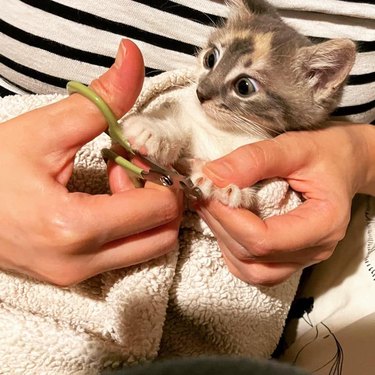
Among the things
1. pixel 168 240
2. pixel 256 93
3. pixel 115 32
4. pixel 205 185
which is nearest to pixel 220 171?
pixel 205 185

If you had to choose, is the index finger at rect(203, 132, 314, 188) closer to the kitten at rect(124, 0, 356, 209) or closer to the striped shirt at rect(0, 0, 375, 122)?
the kitten at rect(124, 0, 356, 209)

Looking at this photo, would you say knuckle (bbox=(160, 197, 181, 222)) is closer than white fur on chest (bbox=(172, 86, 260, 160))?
Yes

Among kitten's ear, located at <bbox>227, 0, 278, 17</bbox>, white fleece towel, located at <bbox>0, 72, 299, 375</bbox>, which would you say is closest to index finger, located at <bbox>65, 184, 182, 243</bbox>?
white fleece towel, located at <bbox>0, 72, 299, 375</bbox>

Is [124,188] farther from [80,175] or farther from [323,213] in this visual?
[323,213]

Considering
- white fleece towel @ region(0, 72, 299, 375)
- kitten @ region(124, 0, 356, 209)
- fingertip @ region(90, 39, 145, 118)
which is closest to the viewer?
fingertip @ region(90, 39, 145, 118)

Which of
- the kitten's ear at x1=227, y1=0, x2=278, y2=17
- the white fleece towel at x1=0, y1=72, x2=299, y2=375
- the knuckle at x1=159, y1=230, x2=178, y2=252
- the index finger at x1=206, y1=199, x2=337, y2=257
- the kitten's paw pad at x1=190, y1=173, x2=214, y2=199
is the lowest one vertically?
the white fleece towel at x1=0, y1=72, x2=299, y2=375

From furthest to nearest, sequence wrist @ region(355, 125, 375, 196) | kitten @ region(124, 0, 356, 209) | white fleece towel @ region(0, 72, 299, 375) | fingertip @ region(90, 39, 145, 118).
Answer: wrist @ region(355, 125, 375, 196) < kitten @ region(124, 0, 356, 209) < white fleece towel @ region(0, 72, 299, 375) < fingertip @ region(90, 39, 145, 118)

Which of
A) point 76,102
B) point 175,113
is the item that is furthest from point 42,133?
point 175,113

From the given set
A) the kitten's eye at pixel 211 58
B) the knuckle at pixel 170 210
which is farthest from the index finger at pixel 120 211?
the kitten's eye at pixel 211 58

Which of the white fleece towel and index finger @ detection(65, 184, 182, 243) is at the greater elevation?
index finger @ detection(65, 184, 182, 243)
